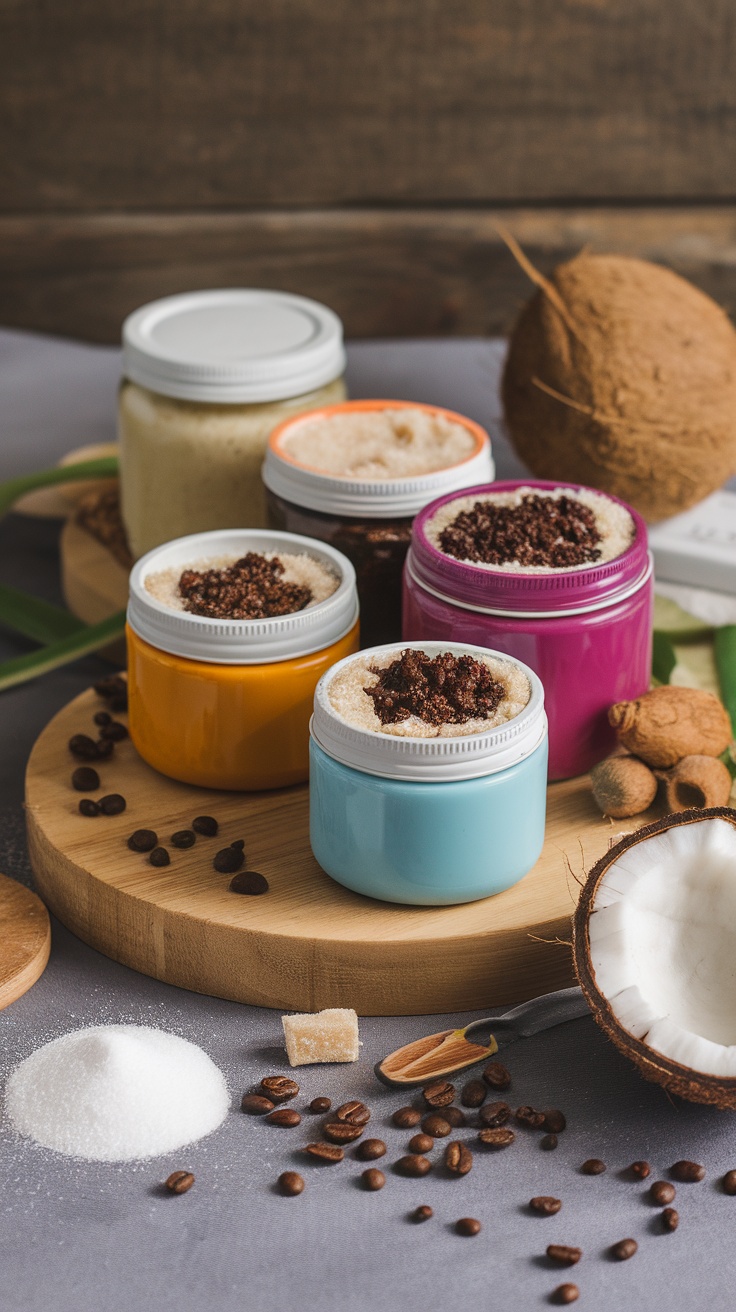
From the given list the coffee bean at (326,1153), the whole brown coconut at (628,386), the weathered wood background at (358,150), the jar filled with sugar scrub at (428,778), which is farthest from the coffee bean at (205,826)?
the weathered wood background at (358,150)

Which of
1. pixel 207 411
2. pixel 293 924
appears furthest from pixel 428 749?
pixel 207 411

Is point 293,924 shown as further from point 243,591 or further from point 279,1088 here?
point 243,591

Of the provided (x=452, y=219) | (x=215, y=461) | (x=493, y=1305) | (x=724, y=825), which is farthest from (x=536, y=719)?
(x=452, y=219)

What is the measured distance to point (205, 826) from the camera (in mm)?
1282

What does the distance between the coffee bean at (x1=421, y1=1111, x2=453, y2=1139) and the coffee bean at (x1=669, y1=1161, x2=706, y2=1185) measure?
0.53 feet

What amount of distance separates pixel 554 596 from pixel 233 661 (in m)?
0.29

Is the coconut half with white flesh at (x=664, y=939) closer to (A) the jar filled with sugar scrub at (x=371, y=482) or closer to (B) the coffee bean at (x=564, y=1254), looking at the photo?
(B) the coffee bean at (x=564, y=1254)

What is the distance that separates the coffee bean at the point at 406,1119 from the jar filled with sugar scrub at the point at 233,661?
37 cm

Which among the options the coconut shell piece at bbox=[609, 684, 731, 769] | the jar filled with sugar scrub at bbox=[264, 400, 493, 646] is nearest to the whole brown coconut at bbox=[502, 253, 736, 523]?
Answer: the jar filled with sugar scrub at bbox=[264, 400, 493, 646]

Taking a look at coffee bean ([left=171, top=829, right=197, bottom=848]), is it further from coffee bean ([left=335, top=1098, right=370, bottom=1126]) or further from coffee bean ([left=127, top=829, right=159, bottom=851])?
coffee bean ([left=335, top=1098, right=370, bottom=1126])

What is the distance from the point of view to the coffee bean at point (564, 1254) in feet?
3.11

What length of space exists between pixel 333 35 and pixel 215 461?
136 cm

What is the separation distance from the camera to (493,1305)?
92cm

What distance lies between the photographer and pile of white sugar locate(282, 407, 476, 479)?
1487mm
